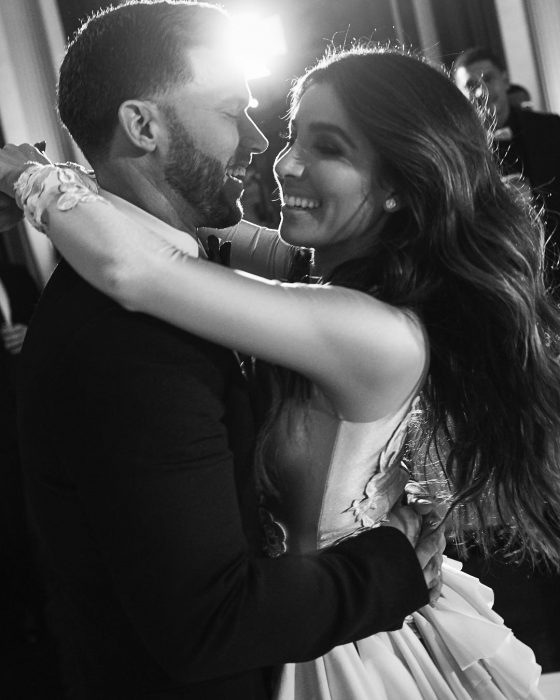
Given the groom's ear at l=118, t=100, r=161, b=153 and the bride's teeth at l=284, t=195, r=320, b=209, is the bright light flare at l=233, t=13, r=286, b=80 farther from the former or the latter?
the groom's ear at l=118, t=100, r=161, b=153

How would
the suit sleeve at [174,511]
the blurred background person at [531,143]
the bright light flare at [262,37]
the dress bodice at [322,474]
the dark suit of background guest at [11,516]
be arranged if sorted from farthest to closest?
the bright light flare at [262,37]
the blurred background person at [531,143]
the dark suit of background guest at [11,516]
the dress bodice at [322,474]
the suit sleeve at [174,511]

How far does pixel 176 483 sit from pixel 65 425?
0.54ft

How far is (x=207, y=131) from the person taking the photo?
1.32 m

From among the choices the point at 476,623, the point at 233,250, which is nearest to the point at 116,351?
the point at 476,623

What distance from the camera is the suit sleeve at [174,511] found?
1.03 m

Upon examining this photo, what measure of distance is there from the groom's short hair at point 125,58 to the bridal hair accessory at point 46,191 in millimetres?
128

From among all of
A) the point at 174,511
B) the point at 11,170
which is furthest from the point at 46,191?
the point at 174,511

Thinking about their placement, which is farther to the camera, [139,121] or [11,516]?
[11,516]

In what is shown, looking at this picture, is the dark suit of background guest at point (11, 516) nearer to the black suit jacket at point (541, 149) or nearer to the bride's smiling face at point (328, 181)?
the bride's smiling face at point (328, 181)

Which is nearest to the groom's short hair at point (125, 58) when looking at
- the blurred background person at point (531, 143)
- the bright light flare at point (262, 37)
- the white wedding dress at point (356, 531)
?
the white wedding dress at point (356, 531)

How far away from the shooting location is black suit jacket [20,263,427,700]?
103cm

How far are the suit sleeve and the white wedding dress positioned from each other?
9.6 inches

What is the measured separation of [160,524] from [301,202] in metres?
A: 0.74

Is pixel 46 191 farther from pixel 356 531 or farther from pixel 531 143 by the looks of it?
pixel 531 143
